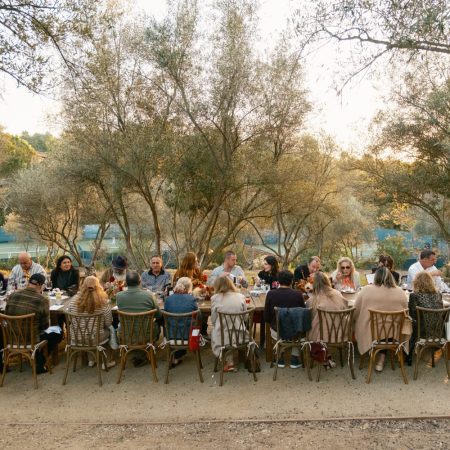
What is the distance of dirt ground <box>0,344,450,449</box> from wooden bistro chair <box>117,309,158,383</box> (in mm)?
382

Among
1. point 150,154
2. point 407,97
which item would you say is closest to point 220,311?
point 150,154

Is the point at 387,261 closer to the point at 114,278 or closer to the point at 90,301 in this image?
the point at 114,278

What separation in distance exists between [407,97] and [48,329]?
40.2 ft

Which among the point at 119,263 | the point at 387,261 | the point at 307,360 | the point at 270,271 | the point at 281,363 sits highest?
the point at 387,261

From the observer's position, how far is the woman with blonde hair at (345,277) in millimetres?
7273

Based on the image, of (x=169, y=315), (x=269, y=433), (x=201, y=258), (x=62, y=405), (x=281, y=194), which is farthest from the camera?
(x=201, y=258)

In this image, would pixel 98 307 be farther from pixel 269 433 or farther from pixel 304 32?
pixel 304 32

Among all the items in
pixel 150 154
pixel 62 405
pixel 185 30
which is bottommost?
pixel 62 405

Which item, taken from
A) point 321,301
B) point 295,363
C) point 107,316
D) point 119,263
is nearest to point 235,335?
point 295,363

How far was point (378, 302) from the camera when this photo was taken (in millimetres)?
5758

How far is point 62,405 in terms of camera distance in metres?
5.18

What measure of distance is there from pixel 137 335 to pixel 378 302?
329 cm

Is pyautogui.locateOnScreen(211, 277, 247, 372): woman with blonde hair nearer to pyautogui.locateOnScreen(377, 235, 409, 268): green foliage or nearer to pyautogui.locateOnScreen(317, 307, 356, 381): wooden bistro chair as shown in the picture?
pyautogui.locateOnScreen(317, 307, 356, 381): wooden bistro chair

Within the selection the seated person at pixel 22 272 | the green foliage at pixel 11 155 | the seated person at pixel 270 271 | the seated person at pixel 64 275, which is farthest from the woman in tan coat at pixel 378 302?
the green foliage at pixel 11 155
